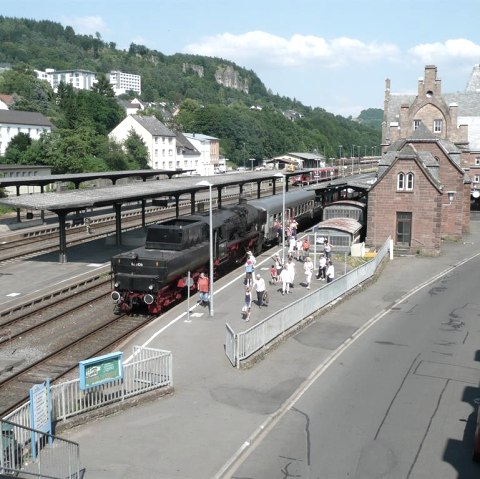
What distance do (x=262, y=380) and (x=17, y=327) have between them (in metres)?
10.3

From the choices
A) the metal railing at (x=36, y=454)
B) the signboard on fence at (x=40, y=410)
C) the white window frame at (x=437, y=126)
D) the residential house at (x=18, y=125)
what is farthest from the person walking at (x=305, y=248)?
the residential house at (x=18, y=125)

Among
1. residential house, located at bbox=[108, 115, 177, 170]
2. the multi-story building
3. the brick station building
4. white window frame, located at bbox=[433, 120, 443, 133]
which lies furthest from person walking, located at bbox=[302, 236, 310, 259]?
residential house, located at bbox=[108, 115, 177, 170]

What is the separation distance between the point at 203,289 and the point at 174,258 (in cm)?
170

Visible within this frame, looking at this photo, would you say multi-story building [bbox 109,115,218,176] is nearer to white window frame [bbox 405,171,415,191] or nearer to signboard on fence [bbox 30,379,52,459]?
white window frame [bbox 405,171,415,191]

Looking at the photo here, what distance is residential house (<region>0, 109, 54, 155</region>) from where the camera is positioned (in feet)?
338

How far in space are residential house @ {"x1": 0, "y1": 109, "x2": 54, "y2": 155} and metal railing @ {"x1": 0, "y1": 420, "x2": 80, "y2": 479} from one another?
306 ft

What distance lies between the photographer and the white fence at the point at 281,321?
1902 centimetres

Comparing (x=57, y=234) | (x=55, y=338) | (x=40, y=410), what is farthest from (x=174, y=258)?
(x=57, y=234)

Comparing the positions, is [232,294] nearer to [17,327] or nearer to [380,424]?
[17,327]

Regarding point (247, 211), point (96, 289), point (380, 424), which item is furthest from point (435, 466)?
point (247, 211)

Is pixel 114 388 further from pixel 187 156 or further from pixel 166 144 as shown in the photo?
pixel 187 156

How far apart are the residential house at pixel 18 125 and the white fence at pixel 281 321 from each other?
81.7 meters

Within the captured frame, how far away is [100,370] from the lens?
607 inches

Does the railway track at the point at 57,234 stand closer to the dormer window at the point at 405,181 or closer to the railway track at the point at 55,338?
the railway track at the point at 55,338
